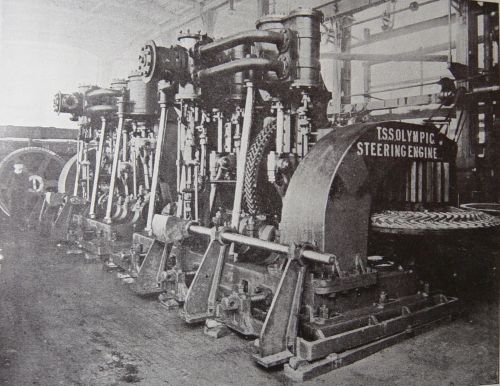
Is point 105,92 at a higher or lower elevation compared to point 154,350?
higher

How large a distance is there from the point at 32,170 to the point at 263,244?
4.12m

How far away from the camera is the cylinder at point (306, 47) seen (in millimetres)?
2959

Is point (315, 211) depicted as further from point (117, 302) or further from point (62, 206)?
point (62, 206)

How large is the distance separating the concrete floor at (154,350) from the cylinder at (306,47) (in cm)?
166

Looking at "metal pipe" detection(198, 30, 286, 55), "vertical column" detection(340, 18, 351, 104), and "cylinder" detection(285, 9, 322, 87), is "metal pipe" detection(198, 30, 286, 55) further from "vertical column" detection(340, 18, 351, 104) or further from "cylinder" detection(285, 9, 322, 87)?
"vertical column" detection(340, 18, 351, 104)

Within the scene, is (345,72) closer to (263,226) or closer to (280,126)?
(280,126)

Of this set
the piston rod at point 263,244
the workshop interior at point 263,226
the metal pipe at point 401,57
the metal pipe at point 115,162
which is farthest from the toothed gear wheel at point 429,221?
the metal pipe at point 115,162

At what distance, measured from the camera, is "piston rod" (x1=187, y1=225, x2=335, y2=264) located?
1904 mm

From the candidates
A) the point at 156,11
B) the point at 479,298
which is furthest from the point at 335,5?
the point at 479,298

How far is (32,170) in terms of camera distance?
535cm

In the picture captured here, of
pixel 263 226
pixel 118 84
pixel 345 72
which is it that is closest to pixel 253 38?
pixel 263 226

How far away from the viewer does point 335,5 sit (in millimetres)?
4777

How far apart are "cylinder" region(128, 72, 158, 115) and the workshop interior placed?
0.04 feet

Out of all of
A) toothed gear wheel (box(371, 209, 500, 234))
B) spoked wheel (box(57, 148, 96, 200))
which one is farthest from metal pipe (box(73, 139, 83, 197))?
toothed gear wheel (box(371, 209, 500, 234))
